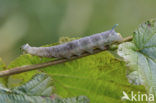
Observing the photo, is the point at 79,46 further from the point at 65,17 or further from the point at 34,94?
the point at 65,17

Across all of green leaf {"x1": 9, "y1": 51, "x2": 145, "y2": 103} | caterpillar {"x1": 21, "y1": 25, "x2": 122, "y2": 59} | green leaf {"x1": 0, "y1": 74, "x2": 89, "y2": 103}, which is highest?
caterpillar {"x1": 21, "y1": 25, "x2": 122, "y2": 59}

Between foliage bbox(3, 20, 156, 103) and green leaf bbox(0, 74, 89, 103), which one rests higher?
foliage bbox(3, 20, 156, 103)

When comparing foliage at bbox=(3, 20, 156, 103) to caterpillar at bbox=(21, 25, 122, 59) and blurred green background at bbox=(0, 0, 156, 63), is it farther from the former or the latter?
blurred green background at bbox=(0, 0, 156, 63)

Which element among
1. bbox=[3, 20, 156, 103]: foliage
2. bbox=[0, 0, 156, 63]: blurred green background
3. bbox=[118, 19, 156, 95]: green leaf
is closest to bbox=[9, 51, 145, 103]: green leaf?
bbox=[3, 20, 156, 103]: foliage

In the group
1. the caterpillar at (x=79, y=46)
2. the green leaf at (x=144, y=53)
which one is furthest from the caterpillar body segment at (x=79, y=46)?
the green leaf at (x=144, y=53)

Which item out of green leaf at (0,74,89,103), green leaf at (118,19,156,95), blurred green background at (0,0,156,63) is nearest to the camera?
green leaf at (118,19,156,95)

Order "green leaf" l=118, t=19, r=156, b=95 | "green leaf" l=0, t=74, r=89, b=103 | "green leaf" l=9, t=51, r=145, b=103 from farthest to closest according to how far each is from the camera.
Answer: "green leaf" l=9, t=51, r=145, b=103
"green leaf" l=0, t=74, r=89, b=103
"green leaf" l=118, t=19, r=156, b=95

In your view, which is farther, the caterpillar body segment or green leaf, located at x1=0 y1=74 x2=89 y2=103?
the caterpillar body segment
